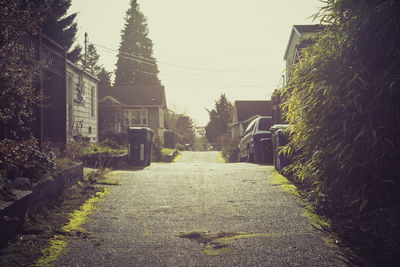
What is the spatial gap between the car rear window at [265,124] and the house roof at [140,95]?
26.5m

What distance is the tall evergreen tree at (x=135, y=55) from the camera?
54656 mm

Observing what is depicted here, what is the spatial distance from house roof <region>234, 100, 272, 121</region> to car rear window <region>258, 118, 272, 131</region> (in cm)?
2694

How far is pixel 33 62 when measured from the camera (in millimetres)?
5566

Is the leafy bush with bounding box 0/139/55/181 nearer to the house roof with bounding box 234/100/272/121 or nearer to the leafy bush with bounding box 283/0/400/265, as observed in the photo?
the leafy bush with bounding box 283/0/400/265

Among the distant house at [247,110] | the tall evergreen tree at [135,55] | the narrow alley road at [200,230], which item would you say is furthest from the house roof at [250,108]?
the narrow alley road at [200,230]

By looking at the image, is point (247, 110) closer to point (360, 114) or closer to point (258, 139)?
point (258, 139)

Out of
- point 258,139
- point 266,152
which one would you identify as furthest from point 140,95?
point 266,152

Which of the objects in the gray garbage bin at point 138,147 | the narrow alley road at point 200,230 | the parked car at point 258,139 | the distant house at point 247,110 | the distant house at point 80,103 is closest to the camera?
the narrow alley road at point 200,230

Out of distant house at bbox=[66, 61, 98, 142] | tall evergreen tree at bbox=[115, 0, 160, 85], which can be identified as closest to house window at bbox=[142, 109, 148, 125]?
tall evergreen tree at bbox=[115, 0, 160, 85]

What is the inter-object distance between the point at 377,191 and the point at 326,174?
0.61 meters

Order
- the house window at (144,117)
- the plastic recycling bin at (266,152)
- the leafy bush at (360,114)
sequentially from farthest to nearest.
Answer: the house window at (144,117), the plastic recycling bin at (266,152), the leafy bush at (360,114)

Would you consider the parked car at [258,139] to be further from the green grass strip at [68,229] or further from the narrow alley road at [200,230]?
the green grass strip at [68,229]

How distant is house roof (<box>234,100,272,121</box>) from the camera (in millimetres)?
41844

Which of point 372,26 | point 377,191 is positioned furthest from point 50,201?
point 372,26
